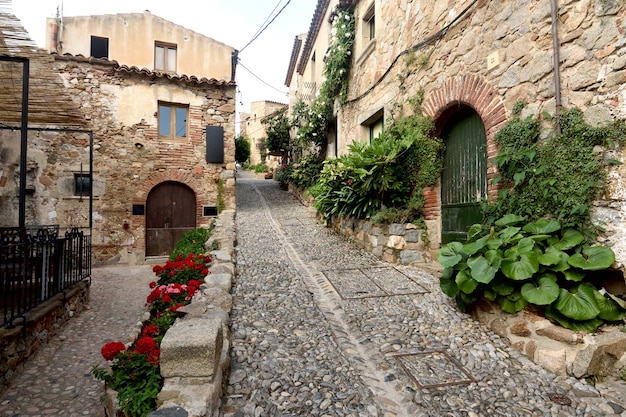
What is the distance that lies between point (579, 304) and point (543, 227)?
676mm

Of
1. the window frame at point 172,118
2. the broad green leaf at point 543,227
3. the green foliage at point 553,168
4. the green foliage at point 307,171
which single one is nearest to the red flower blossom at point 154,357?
the broad green leaf at point 543,227

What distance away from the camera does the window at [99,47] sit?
9.47 meters

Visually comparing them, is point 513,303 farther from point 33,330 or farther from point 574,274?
point 33,330

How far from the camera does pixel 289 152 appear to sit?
16.1 meters

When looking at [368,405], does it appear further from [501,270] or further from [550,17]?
[550,17]

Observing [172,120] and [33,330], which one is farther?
[172,120]

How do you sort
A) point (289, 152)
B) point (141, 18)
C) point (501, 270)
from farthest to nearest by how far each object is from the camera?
point (289, 152) → point (141, 18) → point (501, 270)

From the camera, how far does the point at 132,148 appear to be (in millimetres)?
8625

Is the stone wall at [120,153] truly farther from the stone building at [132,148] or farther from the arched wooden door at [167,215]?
the arched wooden door at [167,215]

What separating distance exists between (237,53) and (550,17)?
361 inches

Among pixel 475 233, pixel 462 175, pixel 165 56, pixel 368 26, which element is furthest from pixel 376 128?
pixel 165 56

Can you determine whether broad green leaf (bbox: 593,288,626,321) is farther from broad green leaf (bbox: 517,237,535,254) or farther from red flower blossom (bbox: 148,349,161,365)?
red flower blossom (bbox: 148,349,161,365)

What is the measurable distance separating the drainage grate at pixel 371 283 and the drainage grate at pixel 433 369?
3.64ft

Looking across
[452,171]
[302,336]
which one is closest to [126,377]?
[302,336]
